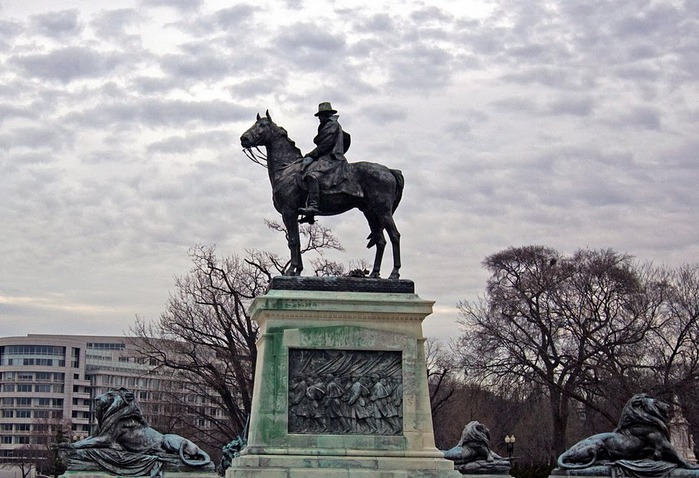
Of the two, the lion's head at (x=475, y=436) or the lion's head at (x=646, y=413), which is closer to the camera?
the lion's head at (x=646, y=413)

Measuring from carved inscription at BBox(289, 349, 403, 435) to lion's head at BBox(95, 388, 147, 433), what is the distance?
11.6ft

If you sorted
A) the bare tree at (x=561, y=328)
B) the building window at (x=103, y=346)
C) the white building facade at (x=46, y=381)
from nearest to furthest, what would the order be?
the bare tree at (x=561, y=328), the white building facade at (x=46, y=381), the building window at (x=103, y=346)

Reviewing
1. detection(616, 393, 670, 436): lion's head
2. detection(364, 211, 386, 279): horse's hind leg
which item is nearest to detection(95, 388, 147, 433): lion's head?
detection(364, 211, 386, 279): horse's hind leg

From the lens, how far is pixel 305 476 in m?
16.7

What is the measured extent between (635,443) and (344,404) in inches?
207

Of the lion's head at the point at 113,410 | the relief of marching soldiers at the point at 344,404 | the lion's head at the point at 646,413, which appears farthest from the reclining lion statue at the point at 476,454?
the lion's head at the point at 113,410

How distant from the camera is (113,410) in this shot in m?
19.2

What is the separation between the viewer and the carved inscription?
17.4 metres

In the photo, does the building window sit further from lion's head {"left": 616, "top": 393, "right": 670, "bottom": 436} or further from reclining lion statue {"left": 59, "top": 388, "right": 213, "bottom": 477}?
lion's head {"left": 616, "top": 393, "right": 670, "bottom": 436}

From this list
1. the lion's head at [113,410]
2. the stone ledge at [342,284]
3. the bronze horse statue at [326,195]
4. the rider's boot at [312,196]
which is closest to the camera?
the stone ledge at [342,284]

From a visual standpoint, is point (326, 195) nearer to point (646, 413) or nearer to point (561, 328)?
point (646, 413)

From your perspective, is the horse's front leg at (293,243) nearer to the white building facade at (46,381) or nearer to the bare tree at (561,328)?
the bare tree at (561,328)

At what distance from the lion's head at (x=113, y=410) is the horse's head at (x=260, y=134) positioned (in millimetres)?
4927

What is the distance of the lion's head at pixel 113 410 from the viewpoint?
19.2 m
